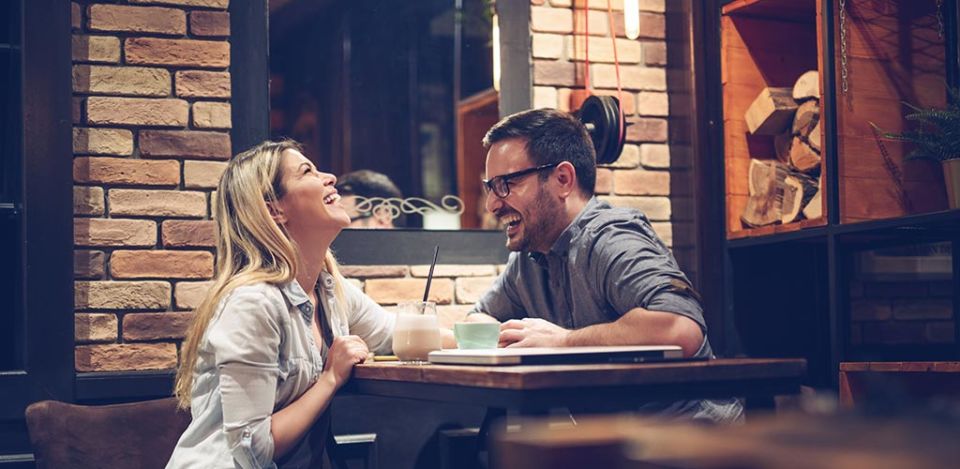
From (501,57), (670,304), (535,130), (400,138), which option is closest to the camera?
(670,304)

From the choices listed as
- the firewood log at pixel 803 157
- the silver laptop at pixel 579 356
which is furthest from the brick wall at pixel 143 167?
the firewood log at pixel 803 157

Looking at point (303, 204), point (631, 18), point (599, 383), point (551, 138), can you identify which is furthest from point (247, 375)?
point (631, 18)

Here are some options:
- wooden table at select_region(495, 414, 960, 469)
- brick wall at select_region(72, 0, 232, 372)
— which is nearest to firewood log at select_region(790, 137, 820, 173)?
brick wall at select_region(72, 0, 232, 372)

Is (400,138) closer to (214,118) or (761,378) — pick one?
(214,118)

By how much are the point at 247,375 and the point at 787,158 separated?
6.88 feet

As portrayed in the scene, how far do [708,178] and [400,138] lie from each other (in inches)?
44.1

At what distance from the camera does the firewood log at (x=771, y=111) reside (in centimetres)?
341

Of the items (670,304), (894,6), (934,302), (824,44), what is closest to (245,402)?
(670,304)

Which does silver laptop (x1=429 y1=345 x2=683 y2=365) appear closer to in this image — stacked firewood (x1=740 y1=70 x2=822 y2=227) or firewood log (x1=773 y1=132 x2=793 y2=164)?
stacked firewood (x1=740 y1=70 x2=822 y2=227)

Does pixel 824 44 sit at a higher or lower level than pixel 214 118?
higher

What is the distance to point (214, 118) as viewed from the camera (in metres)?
3.04

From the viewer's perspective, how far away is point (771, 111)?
341 centimetres

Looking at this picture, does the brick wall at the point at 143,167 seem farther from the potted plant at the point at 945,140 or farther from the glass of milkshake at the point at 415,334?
the potted plant at the point at 945,140

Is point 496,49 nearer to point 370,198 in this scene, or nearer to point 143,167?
point 370,198
